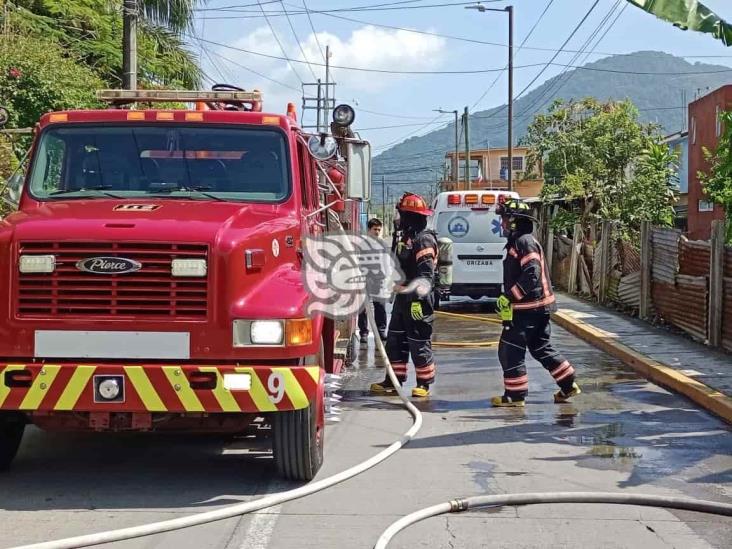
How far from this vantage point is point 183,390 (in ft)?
18.2

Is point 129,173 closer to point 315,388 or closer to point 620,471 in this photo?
point 315,388

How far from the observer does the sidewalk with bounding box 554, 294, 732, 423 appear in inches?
372

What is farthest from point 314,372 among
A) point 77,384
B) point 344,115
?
point 344,115

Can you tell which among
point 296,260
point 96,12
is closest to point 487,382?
point 296,260

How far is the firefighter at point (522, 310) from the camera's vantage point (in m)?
9.02

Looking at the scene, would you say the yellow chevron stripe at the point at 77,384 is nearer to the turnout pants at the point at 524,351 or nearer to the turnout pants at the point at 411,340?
the turnout pants at the point at 411,340

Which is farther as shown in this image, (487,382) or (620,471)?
(487,382)

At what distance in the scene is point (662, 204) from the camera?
2209 centimetres

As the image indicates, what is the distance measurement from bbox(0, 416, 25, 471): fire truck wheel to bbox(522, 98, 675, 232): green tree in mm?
16467

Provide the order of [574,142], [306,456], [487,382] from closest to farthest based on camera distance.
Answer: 1. [306,456]
2. [487,382]
3. [574,142]

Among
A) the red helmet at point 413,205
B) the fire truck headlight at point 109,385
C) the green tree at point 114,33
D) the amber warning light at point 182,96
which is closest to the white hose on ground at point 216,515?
the fire truck headlight at point 109,385

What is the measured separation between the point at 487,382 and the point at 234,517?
560cm

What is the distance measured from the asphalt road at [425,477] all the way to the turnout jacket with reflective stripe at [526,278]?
1.01 m

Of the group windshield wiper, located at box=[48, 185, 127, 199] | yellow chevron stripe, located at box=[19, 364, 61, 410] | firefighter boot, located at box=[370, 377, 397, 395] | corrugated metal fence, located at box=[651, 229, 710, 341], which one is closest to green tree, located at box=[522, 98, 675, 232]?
corrugated metal fence, located at box=[651, 229, 710, 341]
